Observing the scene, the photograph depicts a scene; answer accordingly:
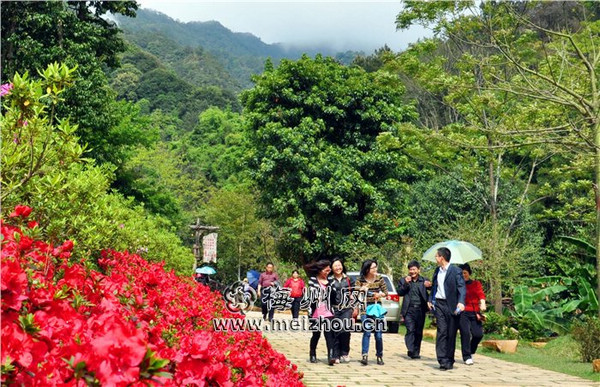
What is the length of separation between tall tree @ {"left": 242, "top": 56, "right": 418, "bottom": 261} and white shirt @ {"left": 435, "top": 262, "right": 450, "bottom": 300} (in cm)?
1494

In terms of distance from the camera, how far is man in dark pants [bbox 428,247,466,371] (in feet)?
34.7

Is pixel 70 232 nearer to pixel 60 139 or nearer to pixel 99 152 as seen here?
pixel 60 139

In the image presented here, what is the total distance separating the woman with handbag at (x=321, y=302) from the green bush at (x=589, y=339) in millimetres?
4193

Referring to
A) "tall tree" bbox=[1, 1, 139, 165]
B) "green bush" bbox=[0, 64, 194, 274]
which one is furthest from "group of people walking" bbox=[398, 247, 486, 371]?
"tall tree" bbox=[1, 1, 139, 165]

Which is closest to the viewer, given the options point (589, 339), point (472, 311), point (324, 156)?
point (589, 339)

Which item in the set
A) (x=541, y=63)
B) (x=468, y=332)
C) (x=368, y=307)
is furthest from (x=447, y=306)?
(x=541, y=63)

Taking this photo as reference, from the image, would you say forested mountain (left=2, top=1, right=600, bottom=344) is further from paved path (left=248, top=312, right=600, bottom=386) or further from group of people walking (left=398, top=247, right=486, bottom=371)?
paved path (left=248, top=312, right=600, bottom=386)

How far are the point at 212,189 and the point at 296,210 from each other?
100 ft

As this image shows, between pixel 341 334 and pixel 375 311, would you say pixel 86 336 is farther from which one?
pixel 375 311

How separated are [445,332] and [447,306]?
16.1 inches

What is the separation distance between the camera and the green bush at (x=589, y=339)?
11383mm

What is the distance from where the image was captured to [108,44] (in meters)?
22.2

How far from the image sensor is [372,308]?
1117 centimetres

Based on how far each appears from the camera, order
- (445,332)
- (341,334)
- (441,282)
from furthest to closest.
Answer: (341,334) < (441,282) < (445,332)
